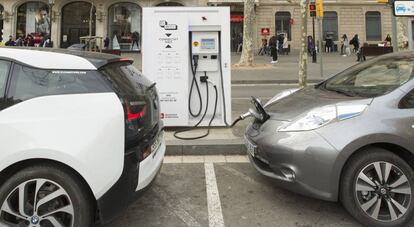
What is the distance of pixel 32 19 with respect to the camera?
37438 mm

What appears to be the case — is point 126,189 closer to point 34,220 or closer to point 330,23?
point 34,220

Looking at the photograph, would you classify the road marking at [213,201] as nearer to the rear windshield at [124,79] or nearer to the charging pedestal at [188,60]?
the rear windshield at [124,79]

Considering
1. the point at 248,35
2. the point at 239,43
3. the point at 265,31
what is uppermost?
the point at 265,31

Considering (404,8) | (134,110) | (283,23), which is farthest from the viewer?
(283,23)

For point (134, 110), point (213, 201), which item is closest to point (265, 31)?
point (213, 201)

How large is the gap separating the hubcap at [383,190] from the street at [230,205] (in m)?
0.27

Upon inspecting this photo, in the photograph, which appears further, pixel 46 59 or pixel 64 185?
pixel 46 59

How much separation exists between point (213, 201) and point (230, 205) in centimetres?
20

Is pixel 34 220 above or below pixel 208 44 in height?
below

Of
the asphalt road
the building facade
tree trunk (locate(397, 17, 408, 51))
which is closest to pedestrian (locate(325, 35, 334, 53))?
the building facade

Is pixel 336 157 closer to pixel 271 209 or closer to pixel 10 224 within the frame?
A: pixel 271 209

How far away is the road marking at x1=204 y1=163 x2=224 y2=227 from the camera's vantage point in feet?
13.3

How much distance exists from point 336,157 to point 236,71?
1692cm

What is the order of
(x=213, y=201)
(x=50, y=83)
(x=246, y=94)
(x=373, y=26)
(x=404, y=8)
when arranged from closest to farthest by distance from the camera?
(x=50, y=83) → (x=213, y=201) → (x=404, y=8) → (x=246, y=94) → (x=373, y=26)
